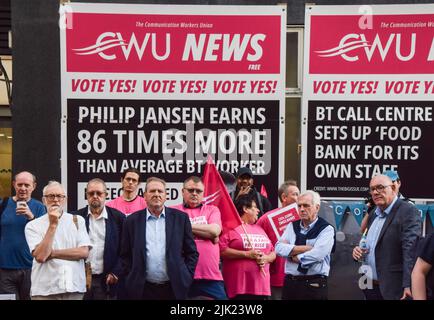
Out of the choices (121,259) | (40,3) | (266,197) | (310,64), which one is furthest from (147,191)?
(40,3)

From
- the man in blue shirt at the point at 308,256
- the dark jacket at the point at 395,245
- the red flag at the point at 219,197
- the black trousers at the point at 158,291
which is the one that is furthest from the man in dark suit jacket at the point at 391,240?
the black trousers at the point at 158,291

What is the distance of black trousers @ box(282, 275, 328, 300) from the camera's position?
809 cm

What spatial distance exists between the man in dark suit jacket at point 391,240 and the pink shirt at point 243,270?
1.14 m

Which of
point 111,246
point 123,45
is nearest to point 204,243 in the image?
point 111,246

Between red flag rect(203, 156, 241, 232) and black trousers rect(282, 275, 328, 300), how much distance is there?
2.88ft

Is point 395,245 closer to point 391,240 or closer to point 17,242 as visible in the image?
point 391,240

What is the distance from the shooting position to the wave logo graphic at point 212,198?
8.80 m

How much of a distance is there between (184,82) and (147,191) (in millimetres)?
2507

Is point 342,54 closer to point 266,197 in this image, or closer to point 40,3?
point 266,197

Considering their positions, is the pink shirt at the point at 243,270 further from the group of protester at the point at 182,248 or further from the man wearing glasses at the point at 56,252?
the man wearing glasses at the point at 56,252

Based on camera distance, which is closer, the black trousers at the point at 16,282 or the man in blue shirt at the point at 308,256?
the man in blue shirt at the point at 308,256

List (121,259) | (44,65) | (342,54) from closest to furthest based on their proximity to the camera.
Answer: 1. (121,259)
2. (342,54)
3. (44,65)

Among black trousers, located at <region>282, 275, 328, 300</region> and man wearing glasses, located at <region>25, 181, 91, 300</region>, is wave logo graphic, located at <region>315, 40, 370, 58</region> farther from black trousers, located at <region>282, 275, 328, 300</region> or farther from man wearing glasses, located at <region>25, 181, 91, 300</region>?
man wearing glasses, located at <region>25, 181, 91, 300</region>
